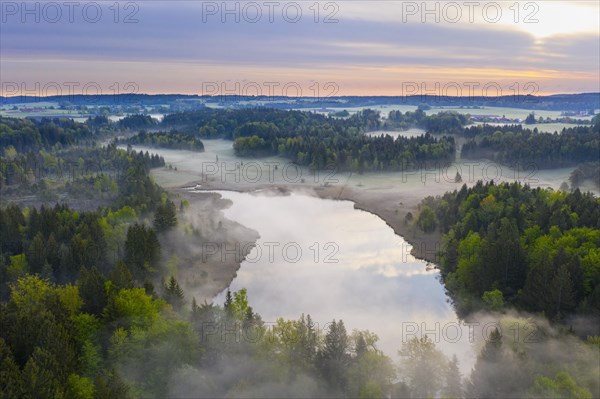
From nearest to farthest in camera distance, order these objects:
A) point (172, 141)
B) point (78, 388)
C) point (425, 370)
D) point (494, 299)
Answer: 1. point (78, 388)
2. point (425, 370)
3. point (494, 299)
4. point (172, 141)

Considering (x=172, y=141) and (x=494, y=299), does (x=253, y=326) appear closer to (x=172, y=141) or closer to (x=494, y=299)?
(x=494, y=299)

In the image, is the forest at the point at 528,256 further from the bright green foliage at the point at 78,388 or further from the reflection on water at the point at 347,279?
the bright green foliage at the point at 78,388

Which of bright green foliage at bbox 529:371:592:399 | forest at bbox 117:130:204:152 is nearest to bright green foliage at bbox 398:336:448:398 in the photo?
bright green foliage at bbox 529:371:592:399

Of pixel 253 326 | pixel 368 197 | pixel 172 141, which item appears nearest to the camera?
pixel 253 326

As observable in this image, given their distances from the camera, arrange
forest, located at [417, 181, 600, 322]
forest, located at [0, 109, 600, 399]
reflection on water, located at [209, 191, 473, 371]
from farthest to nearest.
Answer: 1. reflection on water, located at [209, 191, 473, 371]
2. forest, located at [417, 181, 600, 322]
3. forest, located at [0, 109, 600, 399]

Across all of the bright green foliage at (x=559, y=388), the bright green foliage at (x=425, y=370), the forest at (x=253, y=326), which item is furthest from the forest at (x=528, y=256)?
the bright green foliage at (x=425, y=370)

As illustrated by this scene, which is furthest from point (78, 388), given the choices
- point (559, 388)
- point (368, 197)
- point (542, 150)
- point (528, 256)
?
point (542, 150)

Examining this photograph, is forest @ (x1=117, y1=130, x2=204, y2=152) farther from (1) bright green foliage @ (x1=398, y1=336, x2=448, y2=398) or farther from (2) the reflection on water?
(1) bright green foliage @ (x1=398, y1=336, x2=448, y2=398)

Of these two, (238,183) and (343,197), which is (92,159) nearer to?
(238,183)
